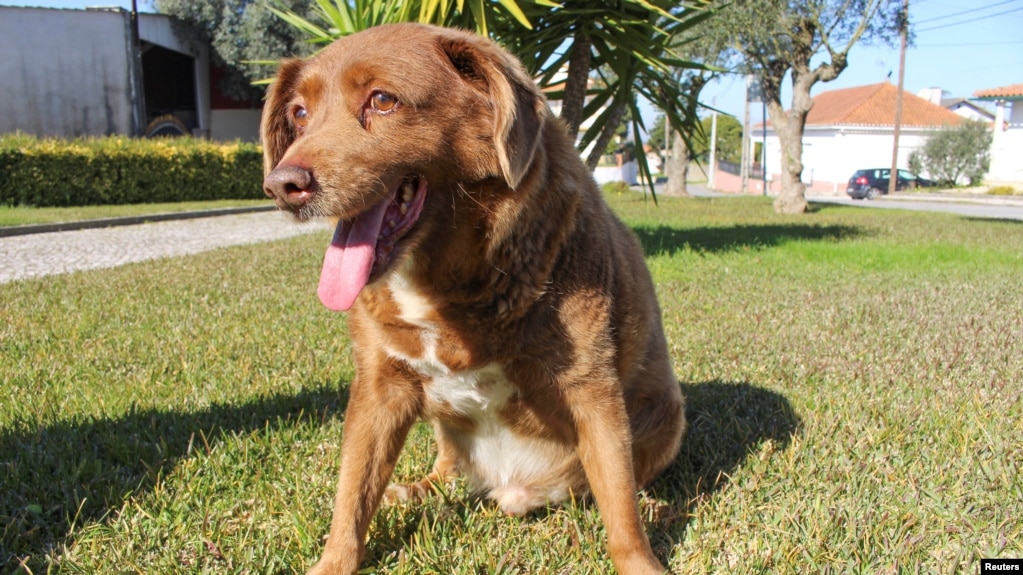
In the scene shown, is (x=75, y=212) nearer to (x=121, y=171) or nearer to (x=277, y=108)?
(x=121, y=171)

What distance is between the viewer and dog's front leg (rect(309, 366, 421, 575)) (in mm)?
2270

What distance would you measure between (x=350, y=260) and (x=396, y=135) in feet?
1.16

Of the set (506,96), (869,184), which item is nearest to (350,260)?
(506,96)

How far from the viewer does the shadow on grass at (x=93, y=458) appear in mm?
2434

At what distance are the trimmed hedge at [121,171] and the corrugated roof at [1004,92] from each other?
38.5 meters

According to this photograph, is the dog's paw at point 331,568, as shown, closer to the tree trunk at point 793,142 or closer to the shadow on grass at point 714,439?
the shadow on grass at point 714,439

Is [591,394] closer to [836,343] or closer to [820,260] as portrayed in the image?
[836,343]

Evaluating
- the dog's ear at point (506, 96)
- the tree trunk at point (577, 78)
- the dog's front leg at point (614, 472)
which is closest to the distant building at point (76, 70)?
the tree trunk at point (577, 78)

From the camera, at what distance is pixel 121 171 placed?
1841cm

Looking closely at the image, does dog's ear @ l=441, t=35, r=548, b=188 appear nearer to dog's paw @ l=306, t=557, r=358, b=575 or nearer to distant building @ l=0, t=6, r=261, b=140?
dog's paw @ l=306, t=557, r=358, b=575

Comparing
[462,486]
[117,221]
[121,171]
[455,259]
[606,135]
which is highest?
[606,135]

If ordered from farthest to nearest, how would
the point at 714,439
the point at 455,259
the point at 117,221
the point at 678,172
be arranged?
the point at 678,172
the point at 117,221
the point at 714,439
the point at 455,259

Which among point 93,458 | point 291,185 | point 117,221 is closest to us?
point 291,185

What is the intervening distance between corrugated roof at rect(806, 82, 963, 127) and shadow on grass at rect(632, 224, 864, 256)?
4116cm
